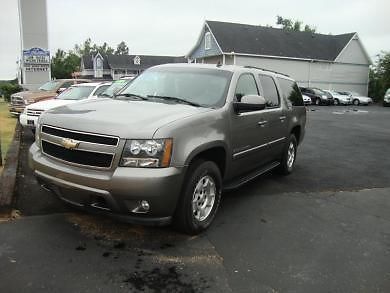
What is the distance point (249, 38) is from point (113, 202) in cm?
3919

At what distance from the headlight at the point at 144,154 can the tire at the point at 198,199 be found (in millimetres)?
477

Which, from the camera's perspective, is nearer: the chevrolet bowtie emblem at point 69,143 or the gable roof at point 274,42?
the chevrolet bowtie emblem at point 69,143

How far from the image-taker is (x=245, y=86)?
567 centimetres

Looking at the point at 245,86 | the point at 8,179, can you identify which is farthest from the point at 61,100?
the point at 245,86

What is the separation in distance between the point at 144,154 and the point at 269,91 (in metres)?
3.15

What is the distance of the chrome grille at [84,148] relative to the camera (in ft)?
12.9

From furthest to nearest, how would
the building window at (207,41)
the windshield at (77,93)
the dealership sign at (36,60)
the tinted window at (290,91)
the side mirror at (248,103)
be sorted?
1. the building window at (207,41)
2. the dealership sign at (36,60)
3. the windshield at (77,93)
4. the tinted window at (290,91)
5. the side mirror at (248,103)

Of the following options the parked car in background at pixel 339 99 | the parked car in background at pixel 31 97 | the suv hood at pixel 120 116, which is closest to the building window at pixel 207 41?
the parked car in background at pixel 339 99

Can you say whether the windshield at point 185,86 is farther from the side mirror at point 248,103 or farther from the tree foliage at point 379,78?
the tree foliage at point 379,78

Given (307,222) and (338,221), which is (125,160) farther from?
(338,221)

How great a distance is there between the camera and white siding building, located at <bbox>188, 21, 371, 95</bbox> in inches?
1560

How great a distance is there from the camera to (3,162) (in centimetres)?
707

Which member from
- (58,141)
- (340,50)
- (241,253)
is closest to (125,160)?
(58,141)

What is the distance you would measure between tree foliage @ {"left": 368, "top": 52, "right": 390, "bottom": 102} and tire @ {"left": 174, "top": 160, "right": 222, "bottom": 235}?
143ft
